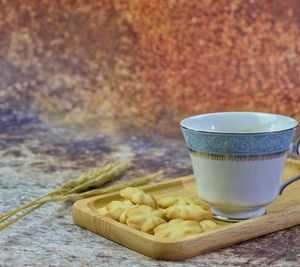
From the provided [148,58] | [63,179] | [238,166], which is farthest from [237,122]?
[148,58]

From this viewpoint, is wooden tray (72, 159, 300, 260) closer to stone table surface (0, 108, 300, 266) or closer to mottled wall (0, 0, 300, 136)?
stone table surface (0, 108, 300, 266)

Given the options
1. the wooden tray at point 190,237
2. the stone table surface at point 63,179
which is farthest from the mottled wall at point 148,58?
the wooden tray at point 190,237

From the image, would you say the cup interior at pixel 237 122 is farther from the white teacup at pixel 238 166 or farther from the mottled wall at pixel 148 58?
the mottled wall at pixel 148 58

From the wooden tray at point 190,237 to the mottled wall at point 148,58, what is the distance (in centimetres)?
64

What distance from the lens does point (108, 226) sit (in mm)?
969

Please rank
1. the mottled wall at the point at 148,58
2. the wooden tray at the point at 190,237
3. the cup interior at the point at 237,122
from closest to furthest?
the wooden tray at the point at 190,237 < the cup interior at the point at 237,122 < the mottled wall at the point at 148,58

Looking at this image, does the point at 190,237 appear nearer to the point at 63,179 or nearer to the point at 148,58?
the point at 63,179

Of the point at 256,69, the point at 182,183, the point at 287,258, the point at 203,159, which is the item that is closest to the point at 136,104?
the point at 256,69

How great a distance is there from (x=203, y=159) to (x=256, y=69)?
2.63 feet

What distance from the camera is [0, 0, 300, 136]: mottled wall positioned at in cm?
173

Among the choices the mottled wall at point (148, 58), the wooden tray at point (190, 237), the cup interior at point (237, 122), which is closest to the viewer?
the wooden tray at point (190, 237)

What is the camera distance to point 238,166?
0.97 metres

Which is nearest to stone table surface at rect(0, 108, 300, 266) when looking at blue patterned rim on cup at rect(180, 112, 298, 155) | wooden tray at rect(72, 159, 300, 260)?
wooden tray at rect(72, 159, 300, 260)

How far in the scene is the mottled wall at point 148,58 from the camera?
5.68 ft
